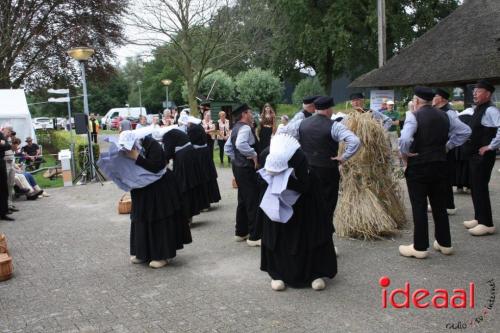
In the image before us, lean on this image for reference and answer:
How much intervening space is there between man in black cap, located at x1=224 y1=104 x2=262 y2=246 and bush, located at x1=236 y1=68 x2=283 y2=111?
91.4 feet

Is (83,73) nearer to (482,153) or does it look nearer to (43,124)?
(482,153)

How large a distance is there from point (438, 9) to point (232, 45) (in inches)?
531

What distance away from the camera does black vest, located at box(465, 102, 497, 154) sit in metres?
6.54

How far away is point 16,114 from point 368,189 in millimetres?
16050

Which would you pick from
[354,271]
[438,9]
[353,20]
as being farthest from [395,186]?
[438,9]

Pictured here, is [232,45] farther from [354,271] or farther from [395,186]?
[354,271]

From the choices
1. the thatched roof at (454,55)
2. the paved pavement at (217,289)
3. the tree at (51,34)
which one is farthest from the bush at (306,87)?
the paved pavement at (217,289)

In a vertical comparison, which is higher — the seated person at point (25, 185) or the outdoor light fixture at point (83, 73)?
the outdoor light fixture at point (83, 73)

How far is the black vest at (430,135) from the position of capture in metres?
5.48

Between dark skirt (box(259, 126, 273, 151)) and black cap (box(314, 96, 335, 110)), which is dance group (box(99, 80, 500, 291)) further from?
dark skirt (box(259, 126, 273, 151))

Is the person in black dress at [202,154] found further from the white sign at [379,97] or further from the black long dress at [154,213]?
the white sign at [379,97]

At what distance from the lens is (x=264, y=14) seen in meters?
27.6

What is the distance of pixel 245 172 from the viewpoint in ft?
22.6

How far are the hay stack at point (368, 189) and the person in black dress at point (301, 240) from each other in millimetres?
1828
